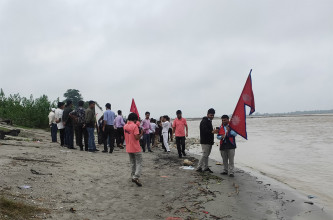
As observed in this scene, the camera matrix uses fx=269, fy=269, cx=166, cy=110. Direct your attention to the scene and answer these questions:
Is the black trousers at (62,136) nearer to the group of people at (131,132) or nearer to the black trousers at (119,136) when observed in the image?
the group of people at (131,132)

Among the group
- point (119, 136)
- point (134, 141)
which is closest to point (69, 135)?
point (119, 136)

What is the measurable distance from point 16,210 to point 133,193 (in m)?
2.55

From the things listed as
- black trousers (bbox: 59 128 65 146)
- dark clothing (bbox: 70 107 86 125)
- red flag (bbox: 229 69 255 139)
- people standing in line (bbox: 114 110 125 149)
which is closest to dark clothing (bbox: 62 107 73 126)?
dark clothing (bbox: 70 107 86 125)

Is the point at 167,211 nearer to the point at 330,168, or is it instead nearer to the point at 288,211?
the point at 288,211

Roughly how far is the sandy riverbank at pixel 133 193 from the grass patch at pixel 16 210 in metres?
0.14

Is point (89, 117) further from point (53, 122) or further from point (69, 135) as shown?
point (53, 122)

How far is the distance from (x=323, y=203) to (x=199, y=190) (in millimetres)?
2944

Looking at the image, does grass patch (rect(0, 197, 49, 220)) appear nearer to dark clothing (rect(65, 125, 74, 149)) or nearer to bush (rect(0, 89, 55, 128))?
dark clothing (rect(65, 125, 74, 149))

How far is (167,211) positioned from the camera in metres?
5.07

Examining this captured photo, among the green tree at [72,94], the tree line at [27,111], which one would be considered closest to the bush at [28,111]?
the tree line at [27,111]

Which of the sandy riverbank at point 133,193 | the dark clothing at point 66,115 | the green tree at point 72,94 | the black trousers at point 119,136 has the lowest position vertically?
the sandy riverbank at point 133,193

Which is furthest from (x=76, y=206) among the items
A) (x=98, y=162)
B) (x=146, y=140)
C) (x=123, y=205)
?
(x=146, y=140)

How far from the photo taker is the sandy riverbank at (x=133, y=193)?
491 cm

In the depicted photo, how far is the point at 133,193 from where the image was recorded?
6.07 m
